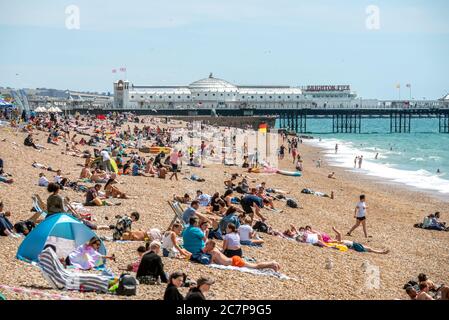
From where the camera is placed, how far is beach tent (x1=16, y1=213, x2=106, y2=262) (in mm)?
8977

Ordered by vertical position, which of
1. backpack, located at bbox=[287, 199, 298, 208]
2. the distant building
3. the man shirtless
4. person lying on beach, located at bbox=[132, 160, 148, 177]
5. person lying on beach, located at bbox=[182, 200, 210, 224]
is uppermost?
the distant building

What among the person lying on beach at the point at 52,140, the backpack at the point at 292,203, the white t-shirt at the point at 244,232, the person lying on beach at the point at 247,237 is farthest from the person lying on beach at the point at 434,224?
the person lying on beach at the point at 52,140

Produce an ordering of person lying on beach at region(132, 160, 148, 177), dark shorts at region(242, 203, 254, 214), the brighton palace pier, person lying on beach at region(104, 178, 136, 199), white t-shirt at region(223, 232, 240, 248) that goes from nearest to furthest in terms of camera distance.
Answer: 1. white t-shirt at region(223, 232, 240, 248)
2. dark shorts at region(242, 203, 254, 214)
3. person lying on beach at region(104, 178, 136, 199)
4. person lying on beach at region(132, 160, 148, 177)
5. the brighton palace pier

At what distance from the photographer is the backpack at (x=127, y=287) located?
784 centimetres

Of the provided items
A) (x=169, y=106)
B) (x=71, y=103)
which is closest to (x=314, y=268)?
(x=71, y=103)

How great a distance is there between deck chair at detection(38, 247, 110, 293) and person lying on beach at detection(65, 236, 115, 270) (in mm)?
1017

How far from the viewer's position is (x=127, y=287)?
784cm

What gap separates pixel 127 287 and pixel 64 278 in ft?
2.19

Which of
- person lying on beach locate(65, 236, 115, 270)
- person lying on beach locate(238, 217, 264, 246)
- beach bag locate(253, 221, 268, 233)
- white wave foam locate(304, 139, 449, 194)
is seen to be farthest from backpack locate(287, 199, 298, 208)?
white wave foam locate(304, 139, 449, 194)

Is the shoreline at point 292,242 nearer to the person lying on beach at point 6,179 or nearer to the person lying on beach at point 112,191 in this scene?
the person lying on beach at point 6,179

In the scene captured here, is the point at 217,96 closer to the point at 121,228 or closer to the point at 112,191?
the point at 112,191

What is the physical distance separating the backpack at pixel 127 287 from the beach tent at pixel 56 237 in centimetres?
151

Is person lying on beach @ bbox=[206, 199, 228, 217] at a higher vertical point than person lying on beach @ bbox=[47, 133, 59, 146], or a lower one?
lower

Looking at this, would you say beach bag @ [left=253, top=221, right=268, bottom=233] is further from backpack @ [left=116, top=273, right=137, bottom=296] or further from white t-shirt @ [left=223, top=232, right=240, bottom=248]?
backpack @ [left=116, top=273, right=137, bottom=296]
